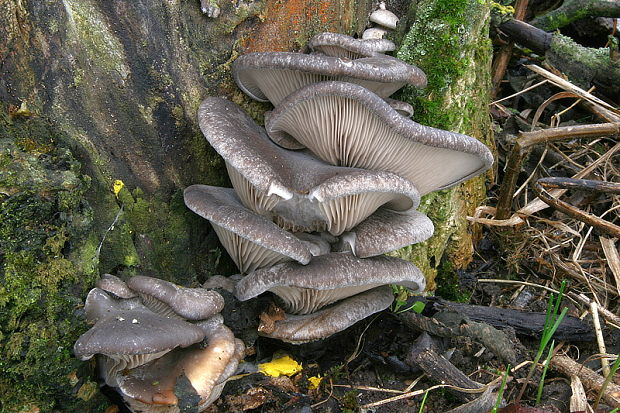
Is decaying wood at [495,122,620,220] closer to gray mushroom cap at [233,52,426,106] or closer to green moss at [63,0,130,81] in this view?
gray mushroom cap at [233,52,426,106]

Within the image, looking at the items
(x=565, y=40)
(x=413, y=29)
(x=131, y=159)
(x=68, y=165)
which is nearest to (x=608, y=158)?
(x=565, y=40)

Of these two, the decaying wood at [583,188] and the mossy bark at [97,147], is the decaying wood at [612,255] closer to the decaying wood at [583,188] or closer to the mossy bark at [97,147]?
the decaying wood at [583,188]

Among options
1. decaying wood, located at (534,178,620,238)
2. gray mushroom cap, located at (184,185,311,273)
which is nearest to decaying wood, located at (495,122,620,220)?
decaying wood, located at (534,178,620,238)

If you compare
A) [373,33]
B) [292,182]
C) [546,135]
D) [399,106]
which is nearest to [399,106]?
[399,106]

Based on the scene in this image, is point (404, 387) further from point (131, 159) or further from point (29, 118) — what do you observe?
point (29, 118)

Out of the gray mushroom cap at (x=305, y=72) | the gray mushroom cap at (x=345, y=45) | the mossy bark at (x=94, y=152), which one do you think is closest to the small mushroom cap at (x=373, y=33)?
the gray mushroom cap at (x=345, y=45)
